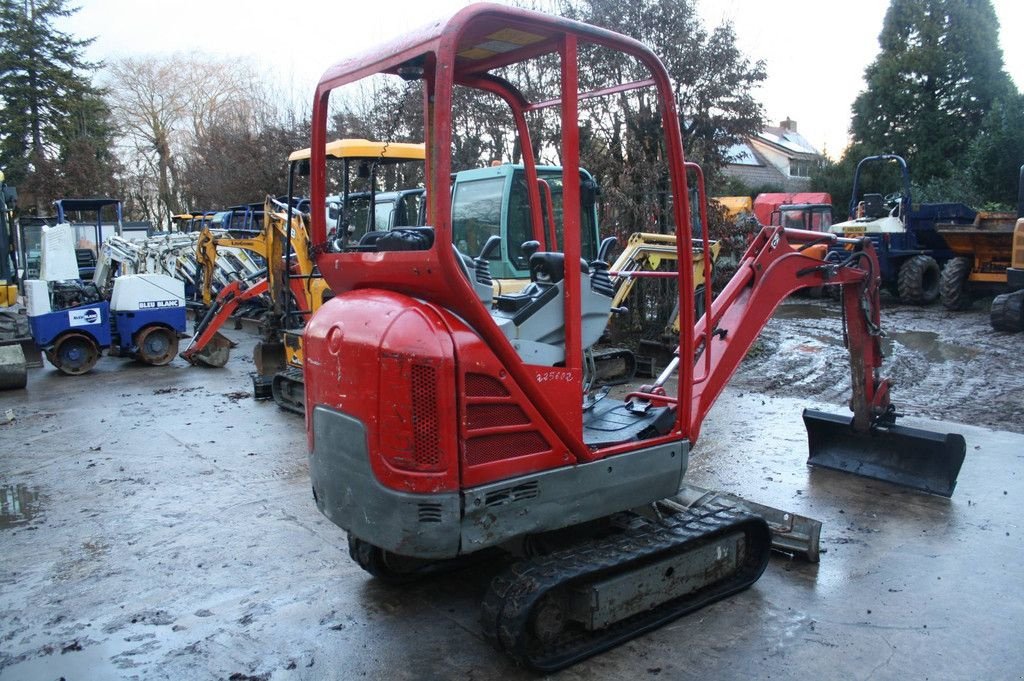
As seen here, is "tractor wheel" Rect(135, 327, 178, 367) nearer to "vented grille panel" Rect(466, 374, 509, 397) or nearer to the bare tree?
"vented grille panel" Rect(466, 374, 509, 397)

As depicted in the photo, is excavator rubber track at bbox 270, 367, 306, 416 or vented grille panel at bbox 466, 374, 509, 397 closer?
vented grille panel at bbox 466, 374, 509, 397

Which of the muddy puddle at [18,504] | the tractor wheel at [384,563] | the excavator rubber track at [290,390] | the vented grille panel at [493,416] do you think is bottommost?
the muddy puddle at [18,504]

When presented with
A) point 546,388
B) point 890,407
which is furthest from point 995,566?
point 546,388

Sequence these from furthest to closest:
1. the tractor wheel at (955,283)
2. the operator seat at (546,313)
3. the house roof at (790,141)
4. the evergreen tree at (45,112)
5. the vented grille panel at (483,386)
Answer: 1. the house roof at (790,141)
2. the evergreen tree at (45,112)
3. the tractor wheel at (955,283)
4. the operator seat at (546,313)
5. the vented grille panel at (483,386)

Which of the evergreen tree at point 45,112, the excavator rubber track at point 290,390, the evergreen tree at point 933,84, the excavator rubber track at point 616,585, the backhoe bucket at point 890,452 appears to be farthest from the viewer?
the evergreen tree at point 45,112

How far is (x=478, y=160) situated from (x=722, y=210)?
383 centimetres

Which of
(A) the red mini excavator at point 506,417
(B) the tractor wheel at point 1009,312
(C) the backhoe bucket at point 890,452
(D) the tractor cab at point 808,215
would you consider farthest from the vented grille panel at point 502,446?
(D) the tractor cab at point 808,215

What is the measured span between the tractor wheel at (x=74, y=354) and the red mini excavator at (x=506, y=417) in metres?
8.71

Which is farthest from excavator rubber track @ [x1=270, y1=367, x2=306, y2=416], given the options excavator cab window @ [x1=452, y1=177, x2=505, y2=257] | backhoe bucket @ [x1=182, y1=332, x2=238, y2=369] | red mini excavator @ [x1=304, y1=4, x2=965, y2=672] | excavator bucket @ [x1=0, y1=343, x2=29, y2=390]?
red mini excavator @ [x1=304, y1=4, x2=965, y2=672]

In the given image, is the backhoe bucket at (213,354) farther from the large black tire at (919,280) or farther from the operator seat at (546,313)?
the large black tire at (919,280)

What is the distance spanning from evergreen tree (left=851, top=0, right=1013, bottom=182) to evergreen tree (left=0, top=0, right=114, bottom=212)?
2951cm

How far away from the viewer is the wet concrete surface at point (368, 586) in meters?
3.44

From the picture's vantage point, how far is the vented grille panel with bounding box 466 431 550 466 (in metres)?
3.15

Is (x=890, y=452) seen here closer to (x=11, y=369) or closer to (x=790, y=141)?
(x=11, y=369)
